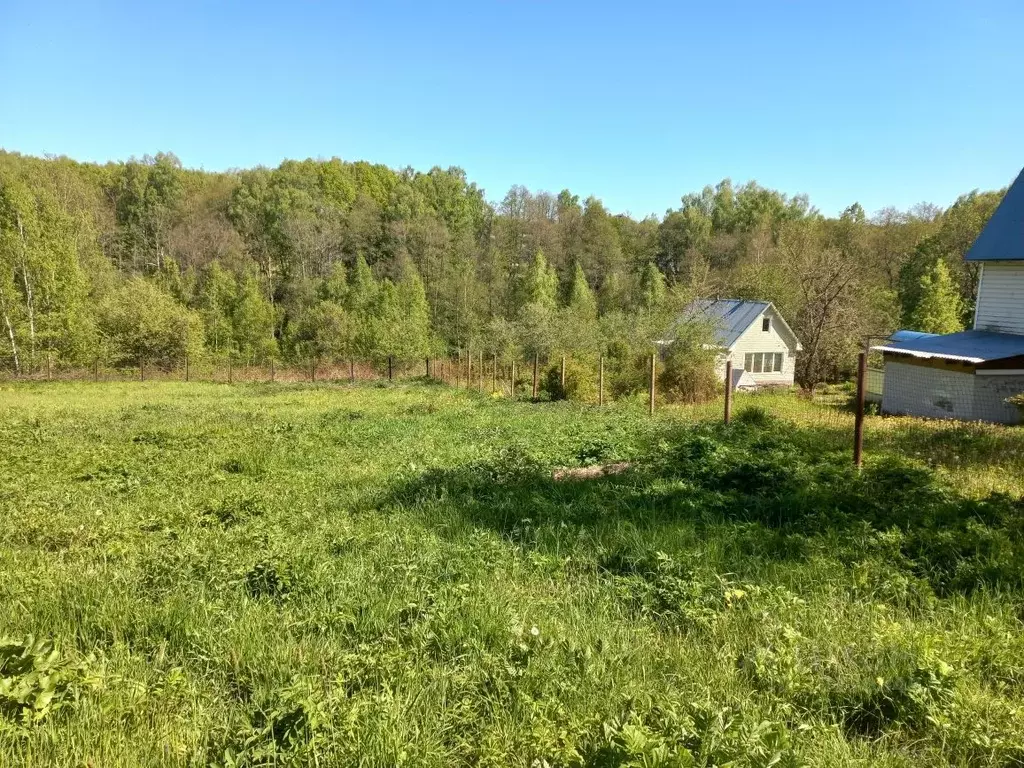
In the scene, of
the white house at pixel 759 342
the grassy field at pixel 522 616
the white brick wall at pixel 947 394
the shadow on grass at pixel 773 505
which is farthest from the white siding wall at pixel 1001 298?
the shadow on grass at pixel 773 505

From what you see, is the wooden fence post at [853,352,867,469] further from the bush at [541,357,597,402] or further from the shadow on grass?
the bush at [541,357,597,402]

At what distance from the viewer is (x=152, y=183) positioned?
50531mm

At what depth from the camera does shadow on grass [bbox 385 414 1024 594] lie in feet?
14.6

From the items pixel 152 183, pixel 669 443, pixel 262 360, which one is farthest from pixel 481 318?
pixel 669 443

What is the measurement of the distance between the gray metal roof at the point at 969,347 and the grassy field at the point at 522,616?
35.5 feet

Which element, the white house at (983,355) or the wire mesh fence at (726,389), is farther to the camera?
the white house at (983,355)

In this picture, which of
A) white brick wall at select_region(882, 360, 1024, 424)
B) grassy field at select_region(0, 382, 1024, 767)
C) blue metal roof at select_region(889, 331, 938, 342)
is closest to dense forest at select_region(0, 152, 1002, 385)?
blue metal roof at select_region(889, 331, 938, 342)

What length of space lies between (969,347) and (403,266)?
42.4 m

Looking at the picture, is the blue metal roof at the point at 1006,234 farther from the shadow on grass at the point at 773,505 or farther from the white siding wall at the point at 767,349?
the shadow on grass at the point at 773,505

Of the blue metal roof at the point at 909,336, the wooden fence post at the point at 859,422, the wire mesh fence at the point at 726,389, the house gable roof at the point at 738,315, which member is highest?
the house gable roof at the point at 738,315

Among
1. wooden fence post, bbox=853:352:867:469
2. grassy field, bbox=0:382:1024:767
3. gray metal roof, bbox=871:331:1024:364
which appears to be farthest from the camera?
gray metal roof, bbox=871:331:1024:364

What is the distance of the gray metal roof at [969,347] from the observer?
16.1 metres

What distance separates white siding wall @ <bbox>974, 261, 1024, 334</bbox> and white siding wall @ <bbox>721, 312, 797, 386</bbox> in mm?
12353

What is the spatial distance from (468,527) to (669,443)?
4.56 meters
